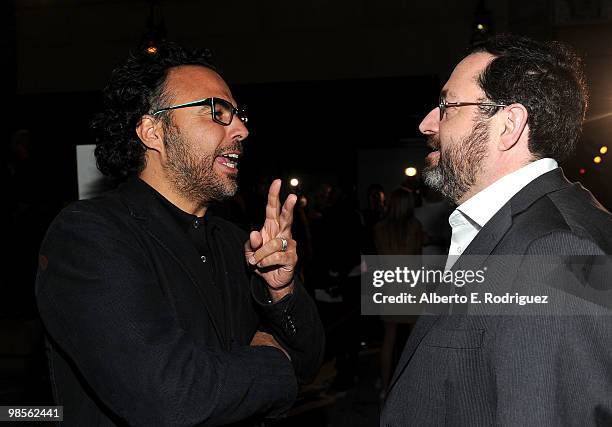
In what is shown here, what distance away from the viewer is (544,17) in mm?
8867

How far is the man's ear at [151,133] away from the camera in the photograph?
1990 mm

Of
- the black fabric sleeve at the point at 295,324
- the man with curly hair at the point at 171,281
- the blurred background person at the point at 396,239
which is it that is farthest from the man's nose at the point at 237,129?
the blurred background person at the point at 396,239

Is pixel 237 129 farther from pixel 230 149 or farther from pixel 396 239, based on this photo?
pixel 396 239

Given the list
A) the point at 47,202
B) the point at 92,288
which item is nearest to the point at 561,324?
the point at 92,288

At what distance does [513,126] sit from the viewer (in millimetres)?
1707

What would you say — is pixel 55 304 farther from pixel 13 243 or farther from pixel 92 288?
pixel 13 243

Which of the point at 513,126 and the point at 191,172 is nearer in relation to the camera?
the point at 513,126

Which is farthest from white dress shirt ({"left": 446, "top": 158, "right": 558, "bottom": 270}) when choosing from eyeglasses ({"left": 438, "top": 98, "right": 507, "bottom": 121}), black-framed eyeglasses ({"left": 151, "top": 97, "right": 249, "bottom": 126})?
black-framed eyeglasses ({"left": 151, "top": 97, "right": 249, "bottom": 126})

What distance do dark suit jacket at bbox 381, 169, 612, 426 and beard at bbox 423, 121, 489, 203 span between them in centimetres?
23

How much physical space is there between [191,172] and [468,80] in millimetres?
902

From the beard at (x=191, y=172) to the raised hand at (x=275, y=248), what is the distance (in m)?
0.22

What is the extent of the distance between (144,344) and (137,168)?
2.60 ft

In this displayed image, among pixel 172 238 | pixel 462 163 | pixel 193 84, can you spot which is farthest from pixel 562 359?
pixel 193 84

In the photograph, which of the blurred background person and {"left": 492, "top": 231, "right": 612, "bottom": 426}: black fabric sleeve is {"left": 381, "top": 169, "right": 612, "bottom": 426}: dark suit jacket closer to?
{"left": 492, "top": 231, "right": 612, "bottom": 426}: black fabric sleeve
